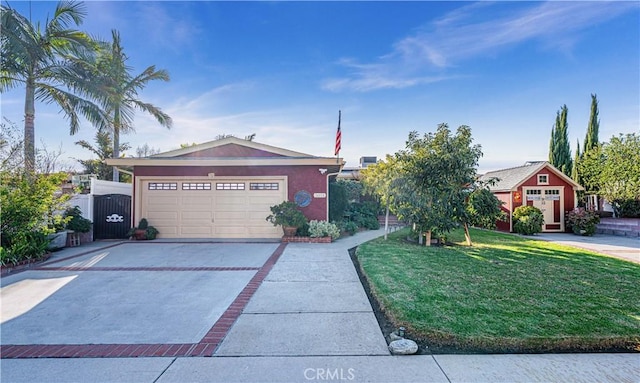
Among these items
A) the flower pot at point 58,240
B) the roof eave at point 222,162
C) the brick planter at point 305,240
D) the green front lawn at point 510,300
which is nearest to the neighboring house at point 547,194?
the green front lawn at point 510,300

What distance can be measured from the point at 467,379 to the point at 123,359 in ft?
10.8

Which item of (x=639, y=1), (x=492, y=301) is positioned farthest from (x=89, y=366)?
(x=639, y=1)

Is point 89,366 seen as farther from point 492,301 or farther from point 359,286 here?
point 492,301

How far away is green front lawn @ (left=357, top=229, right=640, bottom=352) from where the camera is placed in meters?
3.12

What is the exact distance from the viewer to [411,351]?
294 centimetres

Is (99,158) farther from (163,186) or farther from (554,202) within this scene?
(554,202)

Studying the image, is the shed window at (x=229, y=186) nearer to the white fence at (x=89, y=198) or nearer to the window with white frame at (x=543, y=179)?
the white fence at (x=89, y=198)

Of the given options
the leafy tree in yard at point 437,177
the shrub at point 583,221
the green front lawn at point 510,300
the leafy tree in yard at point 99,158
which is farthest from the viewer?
the leafy tree in yard at point 99,158

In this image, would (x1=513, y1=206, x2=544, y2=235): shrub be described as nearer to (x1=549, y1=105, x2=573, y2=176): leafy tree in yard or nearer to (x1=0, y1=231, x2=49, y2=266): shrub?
(x1=549, y1=105, x2=573, y2=176): leafy tree in yard

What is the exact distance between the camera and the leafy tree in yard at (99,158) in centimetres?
2002

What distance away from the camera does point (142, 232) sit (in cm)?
1036

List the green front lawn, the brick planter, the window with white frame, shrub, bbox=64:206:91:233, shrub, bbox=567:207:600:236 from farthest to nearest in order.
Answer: the window with white frame < shrub, bbox=567:207:600:236 < the brick planter < shrub, bbox=64:206:91:233 < the green front lawn

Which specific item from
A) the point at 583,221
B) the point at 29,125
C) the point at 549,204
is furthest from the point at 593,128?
the point at 29,125

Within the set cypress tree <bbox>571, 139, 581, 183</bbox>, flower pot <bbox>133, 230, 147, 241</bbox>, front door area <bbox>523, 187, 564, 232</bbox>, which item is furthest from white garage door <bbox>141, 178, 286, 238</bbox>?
cypress tree <bbox>571, 139, 581, 183</bbox>
